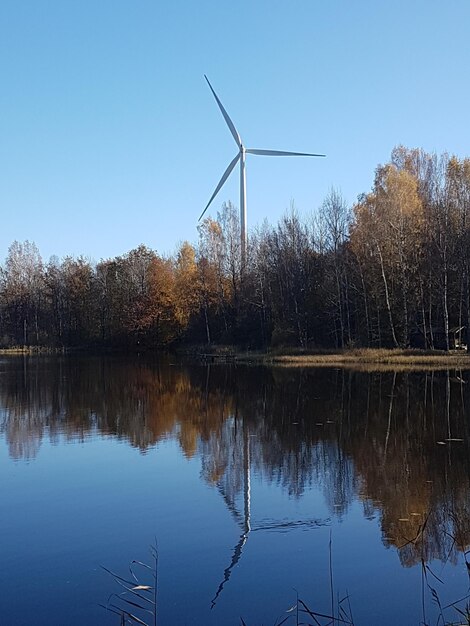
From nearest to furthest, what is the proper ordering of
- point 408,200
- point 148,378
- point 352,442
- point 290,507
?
point 290,507 → point 352,442 → point 148,378 → point 408,200

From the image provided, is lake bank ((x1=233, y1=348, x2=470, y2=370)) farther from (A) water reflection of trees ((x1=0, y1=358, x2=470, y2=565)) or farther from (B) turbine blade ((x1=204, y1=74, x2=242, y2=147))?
(B) turbine blade ((x1=204, y1=74, x2=242, y2=147))

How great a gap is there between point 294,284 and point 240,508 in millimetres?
40399

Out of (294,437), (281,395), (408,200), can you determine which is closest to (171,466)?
(294,437)

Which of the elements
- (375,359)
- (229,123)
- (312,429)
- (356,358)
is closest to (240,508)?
(312,429)

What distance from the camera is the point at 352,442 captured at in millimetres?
15703

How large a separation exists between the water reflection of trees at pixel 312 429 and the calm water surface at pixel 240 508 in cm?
6

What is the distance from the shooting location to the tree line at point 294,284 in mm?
41781

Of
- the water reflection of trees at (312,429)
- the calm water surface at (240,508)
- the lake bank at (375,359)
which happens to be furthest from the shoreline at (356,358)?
the calm water surface at (240,508)

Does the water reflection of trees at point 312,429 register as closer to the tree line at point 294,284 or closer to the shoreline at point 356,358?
the shoreline at point 356,358

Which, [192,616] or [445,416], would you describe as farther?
[445,416]

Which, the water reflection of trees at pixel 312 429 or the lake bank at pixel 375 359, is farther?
the lake bank at pixel 375 359

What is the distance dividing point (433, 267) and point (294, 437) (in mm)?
26654

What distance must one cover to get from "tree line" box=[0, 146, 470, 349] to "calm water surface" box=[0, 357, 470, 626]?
2044 cm

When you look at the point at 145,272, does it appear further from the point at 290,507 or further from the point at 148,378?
the point at 290,507
